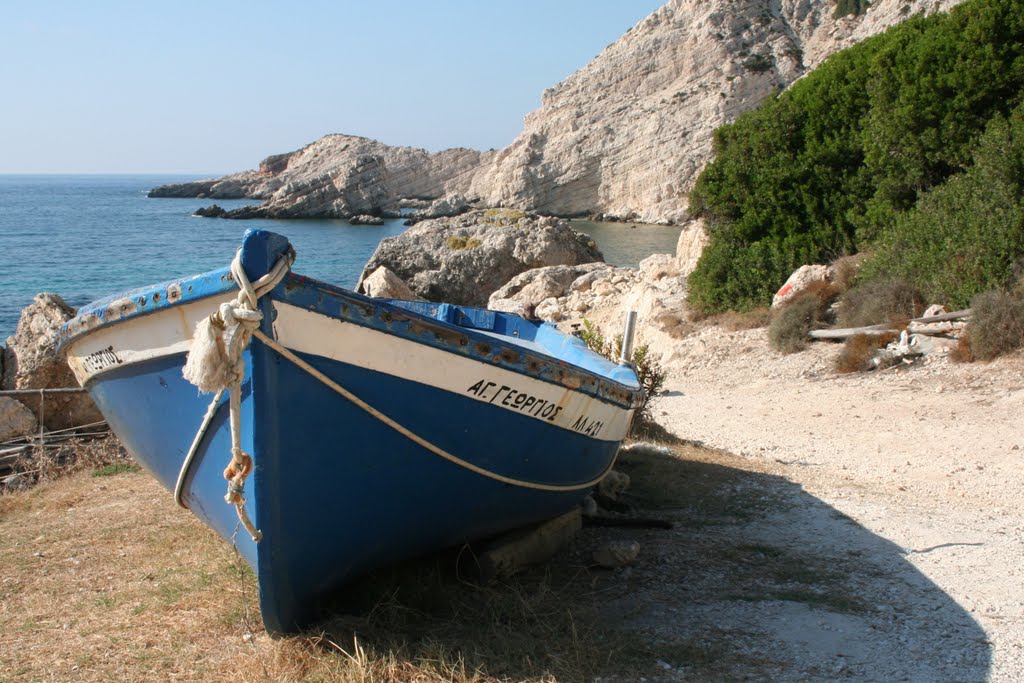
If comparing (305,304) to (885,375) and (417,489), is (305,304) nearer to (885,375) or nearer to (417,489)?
(417,489)

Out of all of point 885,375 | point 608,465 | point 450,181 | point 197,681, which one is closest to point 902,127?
point 885,375

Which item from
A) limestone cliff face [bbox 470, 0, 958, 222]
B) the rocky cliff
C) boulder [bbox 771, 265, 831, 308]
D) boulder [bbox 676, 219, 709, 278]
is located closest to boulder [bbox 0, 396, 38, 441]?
boulder [bbox 771, 265, 831, 308]

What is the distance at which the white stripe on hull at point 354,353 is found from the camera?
149 inches

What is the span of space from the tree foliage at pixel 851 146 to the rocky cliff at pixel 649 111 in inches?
1520

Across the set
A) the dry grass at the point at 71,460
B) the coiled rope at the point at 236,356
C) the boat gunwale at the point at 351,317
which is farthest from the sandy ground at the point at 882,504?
the dry grass at the point at 71,460

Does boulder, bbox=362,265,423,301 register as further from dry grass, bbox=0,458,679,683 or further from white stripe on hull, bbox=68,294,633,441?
white stripe on hull, bbox=68,294,633,441

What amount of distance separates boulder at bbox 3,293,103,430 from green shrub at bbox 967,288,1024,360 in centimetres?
1030

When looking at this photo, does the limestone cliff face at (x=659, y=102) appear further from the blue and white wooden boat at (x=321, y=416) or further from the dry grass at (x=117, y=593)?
the blue and white wooden boat at (x=321, y=416)

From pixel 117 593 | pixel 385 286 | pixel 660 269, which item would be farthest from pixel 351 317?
pixel 660 269

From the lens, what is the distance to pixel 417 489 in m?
4.35

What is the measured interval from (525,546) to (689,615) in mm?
995

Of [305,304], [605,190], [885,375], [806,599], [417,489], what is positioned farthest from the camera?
[605,190]

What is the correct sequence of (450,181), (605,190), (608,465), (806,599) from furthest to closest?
1. (450,181)
2. (605,190)
3. (608,465)
4. (806,599)

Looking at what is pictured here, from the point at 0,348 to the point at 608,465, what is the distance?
882 centimetres
